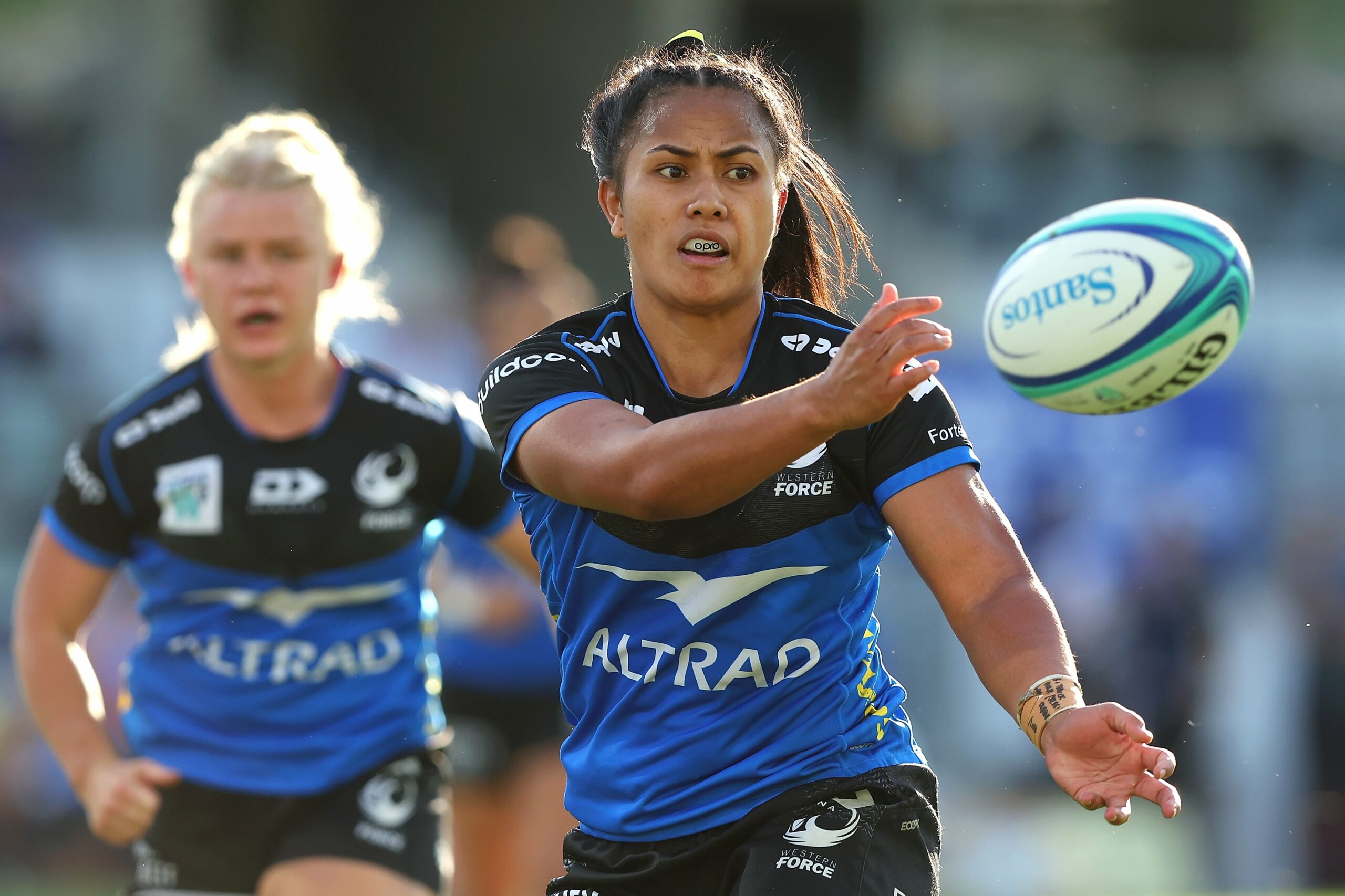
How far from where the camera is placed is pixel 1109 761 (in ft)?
9.59

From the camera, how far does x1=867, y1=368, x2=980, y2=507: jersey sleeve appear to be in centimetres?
331

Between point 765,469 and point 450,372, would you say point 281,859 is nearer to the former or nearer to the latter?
point 765,469

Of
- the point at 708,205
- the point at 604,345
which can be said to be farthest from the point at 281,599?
the point at 708,205

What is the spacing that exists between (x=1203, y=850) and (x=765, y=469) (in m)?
9.85

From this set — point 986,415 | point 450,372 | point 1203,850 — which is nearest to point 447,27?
point 450,372

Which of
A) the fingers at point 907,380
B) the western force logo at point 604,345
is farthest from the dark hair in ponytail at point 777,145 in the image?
the fingers at point 907,380

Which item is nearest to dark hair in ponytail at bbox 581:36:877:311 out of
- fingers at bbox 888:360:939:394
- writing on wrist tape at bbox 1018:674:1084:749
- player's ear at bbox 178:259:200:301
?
fingers at bbox 888:360:939:394

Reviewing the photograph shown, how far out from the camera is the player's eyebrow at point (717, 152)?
3486 millimetres

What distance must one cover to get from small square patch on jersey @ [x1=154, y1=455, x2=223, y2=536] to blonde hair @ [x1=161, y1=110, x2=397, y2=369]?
580 mm

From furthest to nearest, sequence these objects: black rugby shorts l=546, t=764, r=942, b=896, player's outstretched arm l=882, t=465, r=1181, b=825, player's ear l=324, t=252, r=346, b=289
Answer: player's ear l=324, t=252, r=346, b=289 < black rugby shorts l=546, t=764, r=942, b=896 < player's outstretched arm l=882, t=465, r=1181, b=825

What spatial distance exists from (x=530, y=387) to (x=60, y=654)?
2.25 metres

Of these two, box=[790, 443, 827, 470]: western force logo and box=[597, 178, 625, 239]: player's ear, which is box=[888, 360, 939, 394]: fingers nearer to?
box=[790, 443, 827, 470]: western force logo

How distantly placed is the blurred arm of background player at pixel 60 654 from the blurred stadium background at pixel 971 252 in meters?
6.02

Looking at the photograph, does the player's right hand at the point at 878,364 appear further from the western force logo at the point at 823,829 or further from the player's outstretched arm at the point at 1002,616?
the western force logo at the point at 823,829
